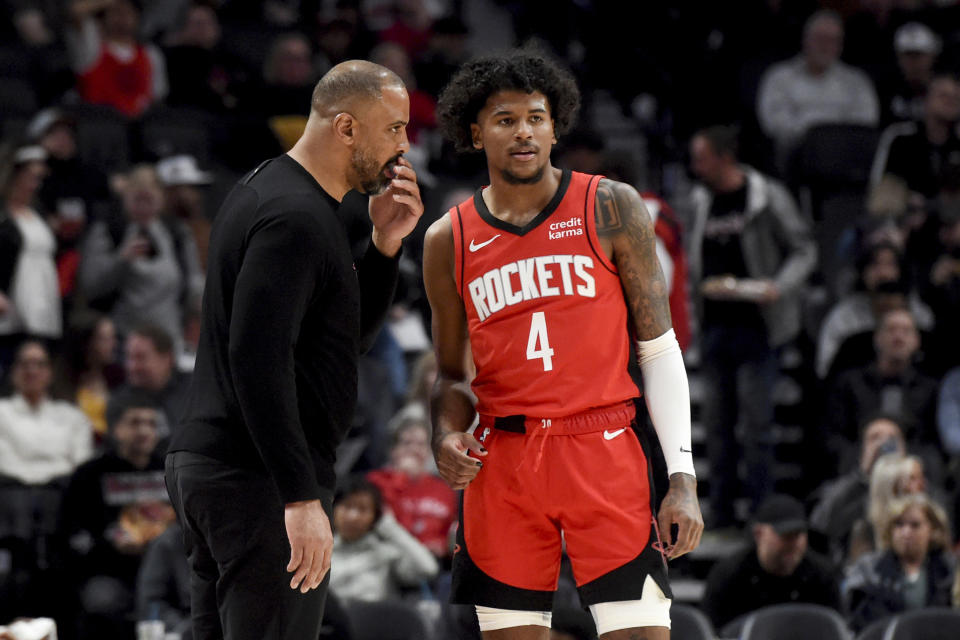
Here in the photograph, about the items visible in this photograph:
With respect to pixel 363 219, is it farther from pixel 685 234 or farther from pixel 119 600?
pixel 685 234

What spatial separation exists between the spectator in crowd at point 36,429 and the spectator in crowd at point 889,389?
15.1 ft

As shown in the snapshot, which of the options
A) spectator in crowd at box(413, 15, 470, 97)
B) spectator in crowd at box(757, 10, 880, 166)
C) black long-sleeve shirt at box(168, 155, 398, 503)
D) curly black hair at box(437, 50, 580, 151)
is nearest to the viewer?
black long-sleeve shirt at box(168, 155, 398, 503)

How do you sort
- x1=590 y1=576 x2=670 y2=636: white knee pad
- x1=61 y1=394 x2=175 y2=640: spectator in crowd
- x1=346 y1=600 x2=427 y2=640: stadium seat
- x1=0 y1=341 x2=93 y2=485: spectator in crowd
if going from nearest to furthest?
x1=590 y1=576 x2=670 y2=636: white knee pad < x1=346 y1=600 x2=427 y2=640: stadium seat < x1=61 y1=394 x2=175 y2=640: spectator in crowd < x1=0 y1=341 x2=93 y2=485: spectator in crowd

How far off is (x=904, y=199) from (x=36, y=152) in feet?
19.3

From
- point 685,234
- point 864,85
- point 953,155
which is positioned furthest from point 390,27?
point 953,155

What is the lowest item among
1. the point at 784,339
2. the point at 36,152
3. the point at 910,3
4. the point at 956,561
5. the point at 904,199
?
the point at 956,561

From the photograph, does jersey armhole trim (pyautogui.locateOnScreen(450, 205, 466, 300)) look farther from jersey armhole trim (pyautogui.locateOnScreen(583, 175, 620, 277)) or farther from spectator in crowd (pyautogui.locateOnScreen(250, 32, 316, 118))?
spectator in crowd (pyautogui.locateOnScreen(250, 32, 316, 118))

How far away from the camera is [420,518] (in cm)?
832

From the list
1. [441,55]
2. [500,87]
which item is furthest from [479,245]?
[441,55]

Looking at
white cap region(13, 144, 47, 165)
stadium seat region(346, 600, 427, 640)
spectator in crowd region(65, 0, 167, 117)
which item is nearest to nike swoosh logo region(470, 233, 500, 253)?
stadium seat region(346, 600, 427, 640)

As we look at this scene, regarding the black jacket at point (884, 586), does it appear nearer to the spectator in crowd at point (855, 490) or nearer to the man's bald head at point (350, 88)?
the spectator in crowd at point (855, 490)

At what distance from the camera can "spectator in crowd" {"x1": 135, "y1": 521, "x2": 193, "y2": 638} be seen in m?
7.08

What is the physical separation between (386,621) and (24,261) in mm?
3416

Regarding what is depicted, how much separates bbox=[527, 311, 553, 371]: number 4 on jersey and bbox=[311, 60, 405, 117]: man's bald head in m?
0.79
